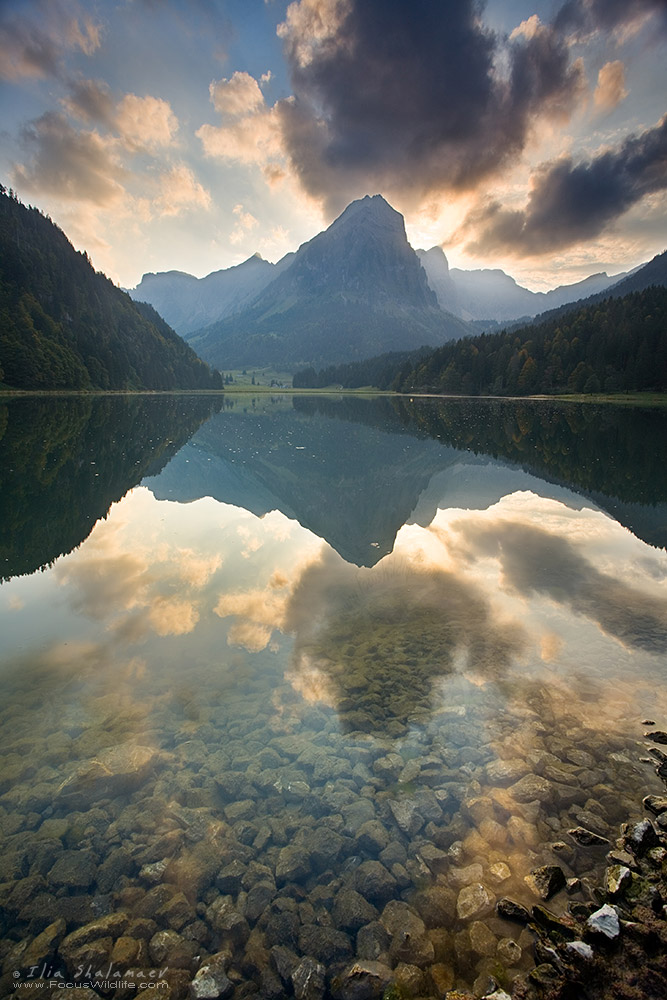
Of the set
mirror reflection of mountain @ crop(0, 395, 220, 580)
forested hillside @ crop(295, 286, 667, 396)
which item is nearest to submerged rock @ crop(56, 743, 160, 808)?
mirror reflection of mountain @ crop(0, 395, 220, 580)

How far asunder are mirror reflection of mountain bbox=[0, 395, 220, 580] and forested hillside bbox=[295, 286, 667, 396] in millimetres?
120267

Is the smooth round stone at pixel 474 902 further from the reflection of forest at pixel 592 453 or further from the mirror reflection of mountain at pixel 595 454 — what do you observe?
the reflection of forest at pixel 592 453

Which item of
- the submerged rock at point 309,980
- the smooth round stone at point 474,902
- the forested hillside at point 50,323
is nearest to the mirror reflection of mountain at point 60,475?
the submerged rock at point 309,980

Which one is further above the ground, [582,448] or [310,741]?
[310,741]

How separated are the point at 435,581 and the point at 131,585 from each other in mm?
11200

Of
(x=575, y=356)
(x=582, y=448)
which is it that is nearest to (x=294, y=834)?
(x=582, y=448)

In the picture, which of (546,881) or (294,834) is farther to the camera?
(294,834)

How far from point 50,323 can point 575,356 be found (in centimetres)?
15949

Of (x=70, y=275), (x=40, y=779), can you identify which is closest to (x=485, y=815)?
(x=40, y=779)

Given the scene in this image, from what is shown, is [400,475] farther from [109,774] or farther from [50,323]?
[50,323]

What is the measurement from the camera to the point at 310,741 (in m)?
9.30

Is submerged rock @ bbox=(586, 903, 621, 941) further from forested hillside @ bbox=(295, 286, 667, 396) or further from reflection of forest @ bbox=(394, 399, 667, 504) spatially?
forested hillside @ bbox=(295, 286, 667, 396)

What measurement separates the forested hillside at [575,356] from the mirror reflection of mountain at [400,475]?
71929 mm

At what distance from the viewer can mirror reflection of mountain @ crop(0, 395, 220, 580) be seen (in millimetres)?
19031
